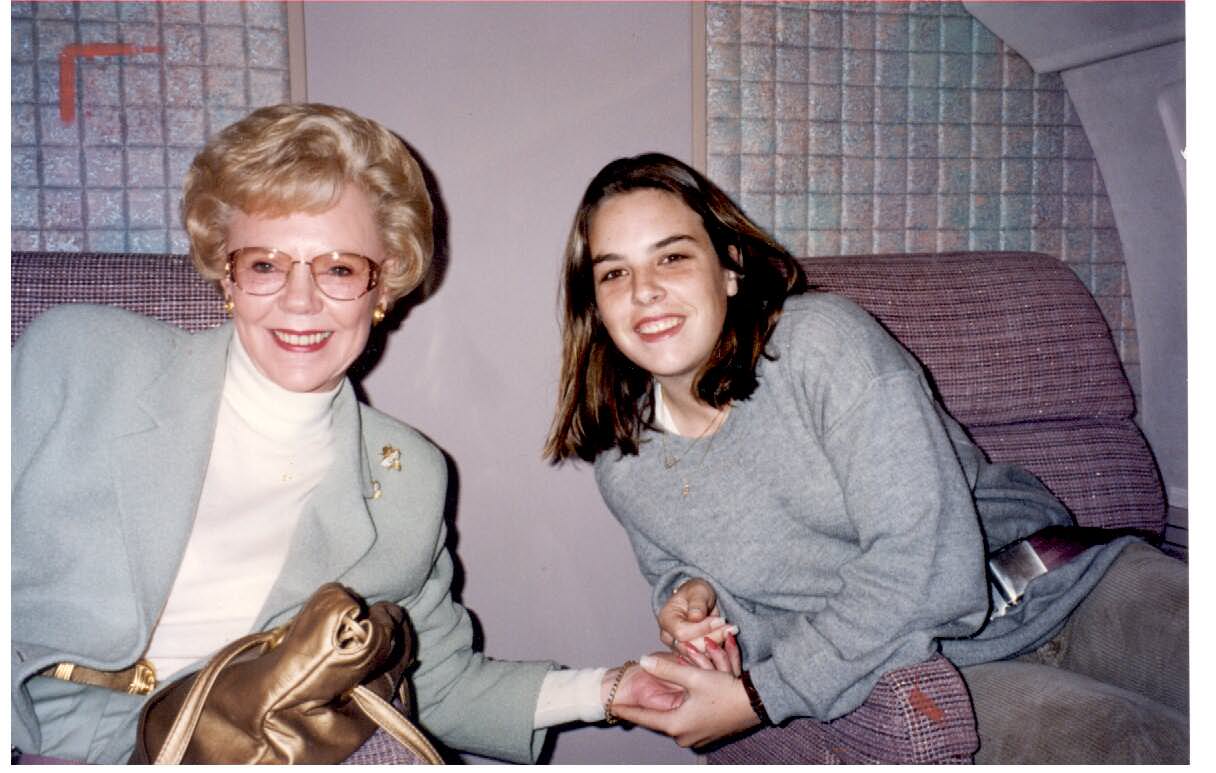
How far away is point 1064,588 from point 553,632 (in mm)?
1078

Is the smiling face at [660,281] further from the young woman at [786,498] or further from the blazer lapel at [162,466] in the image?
the blazer lapel at [162,466]

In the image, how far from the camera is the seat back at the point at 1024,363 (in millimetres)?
1860

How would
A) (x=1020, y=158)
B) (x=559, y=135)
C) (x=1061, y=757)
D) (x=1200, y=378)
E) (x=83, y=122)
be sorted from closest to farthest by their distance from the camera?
(x=1200, y=378), (x=1061, y=757), (x=83, y=122), (x=559, y=135), (x=1020, y=158)

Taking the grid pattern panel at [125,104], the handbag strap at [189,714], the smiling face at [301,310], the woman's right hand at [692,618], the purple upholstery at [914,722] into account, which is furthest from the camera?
the grid pattern panel at [125,104]

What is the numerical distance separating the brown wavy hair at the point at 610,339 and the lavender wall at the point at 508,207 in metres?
0.25

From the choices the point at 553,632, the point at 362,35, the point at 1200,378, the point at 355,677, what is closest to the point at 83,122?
the point at 362,35

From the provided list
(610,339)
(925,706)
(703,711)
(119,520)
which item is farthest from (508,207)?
(925,706)

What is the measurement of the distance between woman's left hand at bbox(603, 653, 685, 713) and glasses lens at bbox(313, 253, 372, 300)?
2.58ft

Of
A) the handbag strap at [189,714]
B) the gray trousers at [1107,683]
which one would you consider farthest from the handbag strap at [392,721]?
the gray trousers at [1107,683]

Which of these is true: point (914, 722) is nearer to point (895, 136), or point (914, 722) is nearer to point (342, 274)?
point (342, 274)

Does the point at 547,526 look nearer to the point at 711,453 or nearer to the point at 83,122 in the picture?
the point at 711,453

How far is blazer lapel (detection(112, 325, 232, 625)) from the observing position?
4.27ft

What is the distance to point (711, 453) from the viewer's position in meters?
1.58

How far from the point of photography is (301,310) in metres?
1.37
